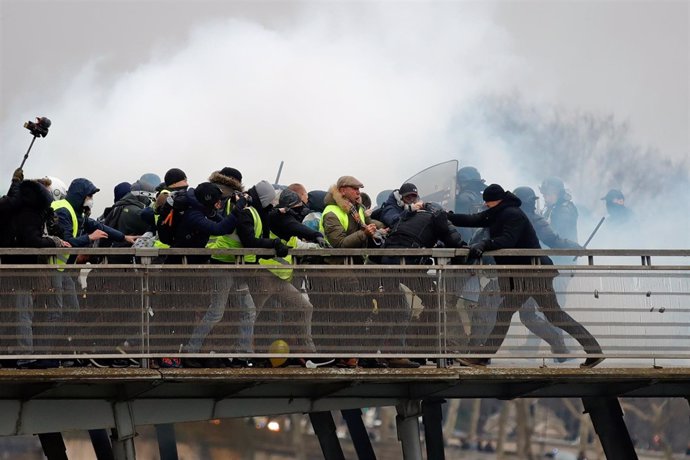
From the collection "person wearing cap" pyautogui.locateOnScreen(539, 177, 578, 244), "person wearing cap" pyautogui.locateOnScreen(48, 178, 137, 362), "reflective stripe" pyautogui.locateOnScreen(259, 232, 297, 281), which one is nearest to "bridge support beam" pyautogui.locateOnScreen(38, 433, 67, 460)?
"person wearing cap" pyautogui.locateOnScreen(48, 178, 137, 362)

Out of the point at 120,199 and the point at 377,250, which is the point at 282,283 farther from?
the point at 120,199

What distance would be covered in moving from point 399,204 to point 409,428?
2.36 metres

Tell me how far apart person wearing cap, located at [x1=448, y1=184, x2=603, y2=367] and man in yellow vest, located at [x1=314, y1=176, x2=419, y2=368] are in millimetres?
918

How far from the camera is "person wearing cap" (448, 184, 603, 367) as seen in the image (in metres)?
16.8

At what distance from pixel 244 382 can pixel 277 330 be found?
0.60m

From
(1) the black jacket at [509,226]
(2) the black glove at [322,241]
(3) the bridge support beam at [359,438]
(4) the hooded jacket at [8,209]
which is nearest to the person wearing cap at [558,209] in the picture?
(3) the bridge support beam at [359,438]

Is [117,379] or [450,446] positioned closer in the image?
[117,379]

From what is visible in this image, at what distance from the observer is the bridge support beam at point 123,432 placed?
53.4 feet

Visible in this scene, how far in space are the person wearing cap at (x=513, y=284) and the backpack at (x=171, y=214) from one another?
2917mm

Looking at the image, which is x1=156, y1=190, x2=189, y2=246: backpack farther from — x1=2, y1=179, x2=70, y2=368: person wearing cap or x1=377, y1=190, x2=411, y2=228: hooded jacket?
x1=377, y1=190, x2=411, y2=228: hooded jacket

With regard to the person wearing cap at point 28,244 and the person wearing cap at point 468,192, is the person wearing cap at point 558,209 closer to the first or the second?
the person wearing cap at point 468,192

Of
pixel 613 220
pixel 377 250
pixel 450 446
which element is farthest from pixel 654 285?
pixel 450 446

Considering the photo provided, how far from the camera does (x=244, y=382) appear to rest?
16.2 metres

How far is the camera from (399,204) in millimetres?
17672
